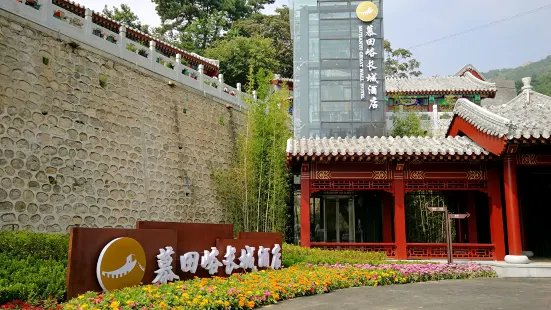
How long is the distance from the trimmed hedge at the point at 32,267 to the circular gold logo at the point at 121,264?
0.50 meters

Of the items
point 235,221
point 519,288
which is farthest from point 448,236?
point 235,221

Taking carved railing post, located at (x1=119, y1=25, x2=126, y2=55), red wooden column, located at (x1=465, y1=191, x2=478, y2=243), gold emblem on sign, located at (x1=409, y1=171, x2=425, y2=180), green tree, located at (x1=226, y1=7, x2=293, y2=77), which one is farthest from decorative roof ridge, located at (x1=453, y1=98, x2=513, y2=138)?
green tree, located at (x1=226, y1=7, x2=293, y2=77)

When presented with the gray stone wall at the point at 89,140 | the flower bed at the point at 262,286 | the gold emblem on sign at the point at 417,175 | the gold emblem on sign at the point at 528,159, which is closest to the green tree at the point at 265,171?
the gray stone wall at the point at 89,140

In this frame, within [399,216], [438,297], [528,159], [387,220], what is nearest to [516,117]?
[528,159]

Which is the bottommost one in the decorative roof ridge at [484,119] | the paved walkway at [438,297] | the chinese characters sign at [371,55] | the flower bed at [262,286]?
the paved walkway at [438,297]

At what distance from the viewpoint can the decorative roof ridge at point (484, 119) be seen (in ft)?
29.5

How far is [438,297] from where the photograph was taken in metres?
6.14

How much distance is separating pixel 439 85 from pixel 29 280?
79.5 ft

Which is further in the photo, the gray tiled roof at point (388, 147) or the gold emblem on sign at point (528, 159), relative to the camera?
the gray tiled roof at point (388, 147)

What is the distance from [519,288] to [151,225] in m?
5.82

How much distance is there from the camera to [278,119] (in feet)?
41.5

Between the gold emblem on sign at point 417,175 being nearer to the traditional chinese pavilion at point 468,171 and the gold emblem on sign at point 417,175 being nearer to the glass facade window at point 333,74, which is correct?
the traditional chinese pavilion at point 468,171

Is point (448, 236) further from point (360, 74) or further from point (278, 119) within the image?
point (360, 74)

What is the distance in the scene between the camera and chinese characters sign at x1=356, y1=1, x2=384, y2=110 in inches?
611
